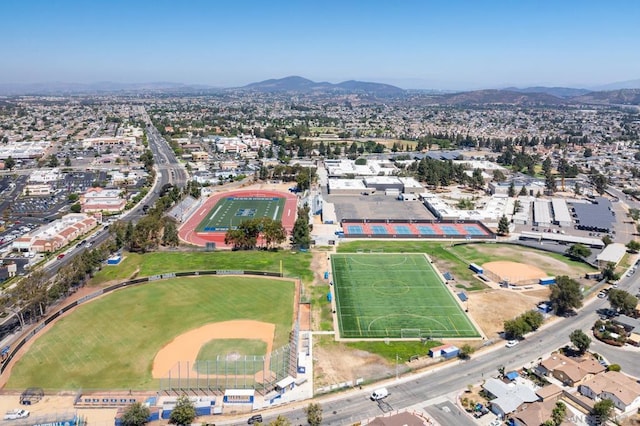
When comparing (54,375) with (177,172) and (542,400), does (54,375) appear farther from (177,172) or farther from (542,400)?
(177,172)

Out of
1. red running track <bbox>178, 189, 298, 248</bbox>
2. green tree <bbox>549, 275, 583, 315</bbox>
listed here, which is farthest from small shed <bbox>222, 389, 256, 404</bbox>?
red running track <bbox>178, 189, 298, 248</bbox>

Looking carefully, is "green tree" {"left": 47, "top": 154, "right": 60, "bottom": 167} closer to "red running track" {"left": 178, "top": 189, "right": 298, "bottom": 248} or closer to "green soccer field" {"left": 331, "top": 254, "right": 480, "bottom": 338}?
"red running track" {"left": 178, "top": 189, "right": 298, "bottom": 248}

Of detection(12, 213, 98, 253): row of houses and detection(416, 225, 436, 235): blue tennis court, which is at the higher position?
detection(416, 225, 436, 235): blue tennis court

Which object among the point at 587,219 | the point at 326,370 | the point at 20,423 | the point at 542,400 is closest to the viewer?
the point at 20,423

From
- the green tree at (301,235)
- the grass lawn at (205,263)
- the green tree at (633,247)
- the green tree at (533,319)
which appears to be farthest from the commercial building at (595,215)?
the grass lawn at (205,263)

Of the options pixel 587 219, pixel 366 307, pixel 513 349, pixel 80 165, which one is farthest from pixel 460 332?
pixel 80 165

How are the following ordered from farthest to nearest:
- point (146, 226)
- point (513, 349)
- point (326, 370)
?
point (146, 226), point (513, 349), point (326, 370)
